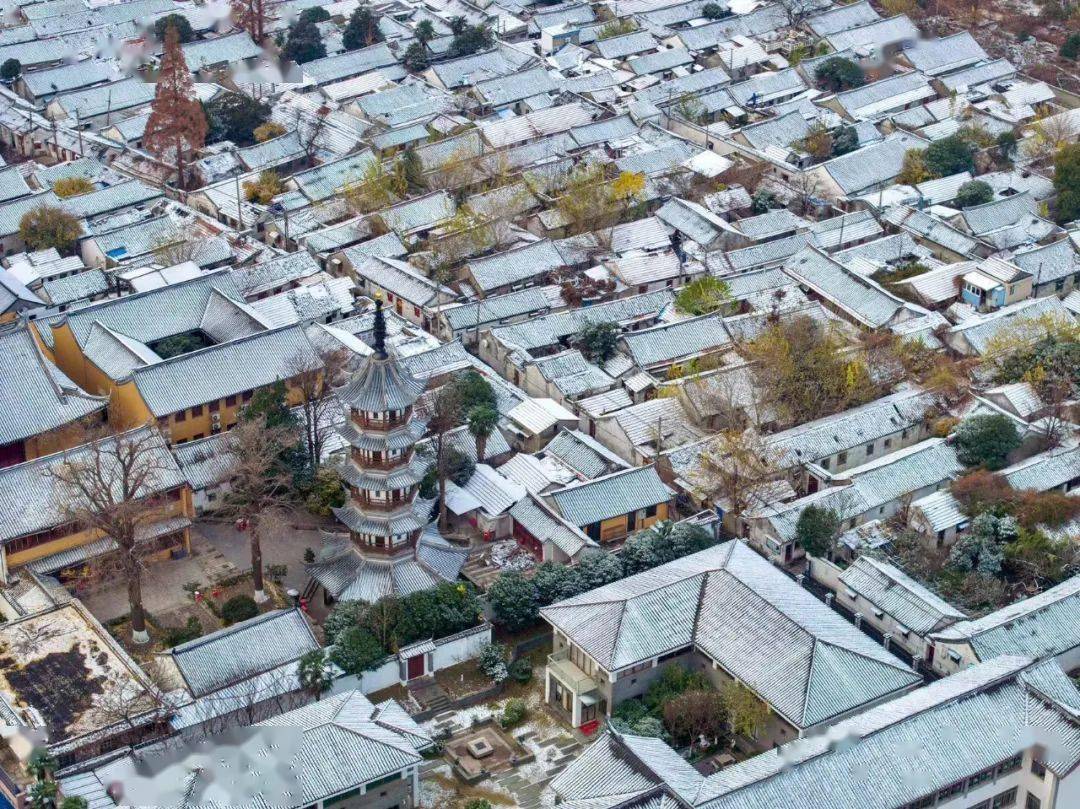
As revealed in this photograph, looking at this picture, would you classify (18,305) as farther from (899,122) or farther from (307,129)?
(899,122)

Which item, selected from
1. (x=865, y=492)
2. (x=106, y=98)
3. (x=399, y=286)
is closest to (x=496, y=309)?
(x=399, y=286)

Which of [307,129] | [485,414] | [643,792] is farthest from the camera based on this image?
[307,129]

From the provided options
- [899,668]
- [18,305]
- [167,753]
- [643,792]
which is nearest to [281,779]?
[167,753]

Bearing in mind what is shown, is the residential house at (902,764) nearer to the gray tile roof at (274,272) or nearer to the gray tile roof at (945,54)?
the gray tile roof at (274,272)

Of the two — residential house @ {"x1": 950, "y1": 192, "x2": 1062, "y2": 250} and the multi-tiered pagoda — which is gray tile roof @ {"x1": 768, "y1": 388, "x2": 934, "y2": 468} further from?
residential house @ {"x1": 950, "y1": 192, "x2": 1062, "y2": 250}

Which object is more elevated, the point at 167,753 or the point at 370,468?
the point at 370,468

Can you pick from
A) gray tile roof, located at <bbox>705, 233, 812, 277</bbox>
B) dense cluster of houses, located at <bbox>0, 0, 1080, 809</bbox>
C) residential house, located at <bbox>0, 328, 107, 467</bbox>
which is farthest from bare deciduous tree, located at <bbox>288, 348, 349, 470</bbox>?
gray tile roof, located at <bbox>705, 233, 812, 277</bbox>

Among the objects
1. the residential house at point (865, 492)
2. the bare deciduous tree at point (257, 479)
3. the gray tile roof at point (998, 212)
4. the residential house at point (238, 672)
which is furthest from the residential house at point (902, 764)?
the gray tile roof at point (998, 212)
